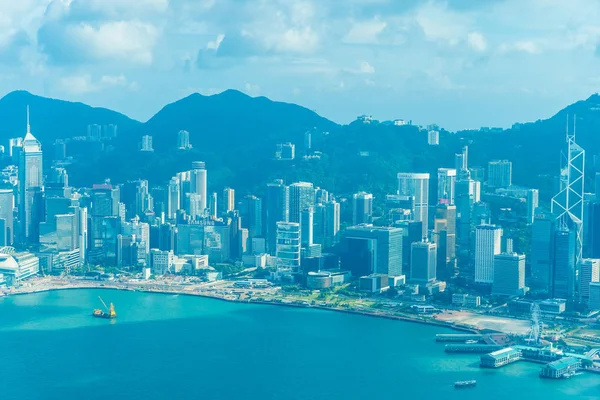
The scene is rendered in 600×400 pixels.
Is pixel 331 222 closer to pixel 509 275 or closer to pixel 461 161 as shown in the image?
pixel 509 275

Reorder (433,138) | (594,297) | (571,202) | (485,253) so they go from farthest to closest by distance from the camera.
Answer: (433,138)
(571,202)
(485,253)
(594,297)

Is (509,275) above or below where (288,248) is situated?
below

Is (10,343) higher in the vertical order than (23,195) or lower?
lower

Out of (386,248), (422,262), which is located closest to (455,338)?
(422,262)

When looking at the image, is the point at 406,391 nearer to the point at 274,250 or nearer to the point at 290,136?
the point at 274,250

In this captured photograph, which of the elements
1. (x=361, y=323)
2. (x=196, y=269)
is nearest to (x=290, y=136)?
(x=196, y=269)

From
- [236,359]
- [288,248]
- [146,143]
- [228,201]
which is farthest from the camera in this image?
[146,143]

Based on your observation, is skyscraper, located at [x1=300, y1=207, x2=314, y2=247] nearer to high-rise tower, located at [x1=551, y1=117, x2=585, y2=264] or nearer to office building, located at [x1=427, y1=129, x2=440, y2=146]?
high-rise tower, located at [x1=551, y1=117, x2=585, y2=264]
